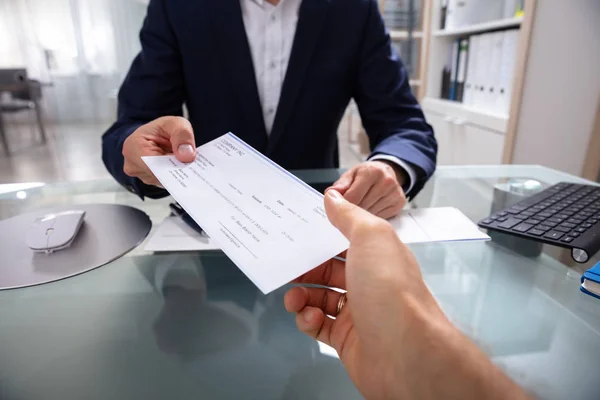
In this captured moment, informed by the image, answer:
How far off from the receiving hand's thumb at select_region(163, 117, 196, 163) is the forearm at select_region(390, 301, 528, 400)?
355 millimetres

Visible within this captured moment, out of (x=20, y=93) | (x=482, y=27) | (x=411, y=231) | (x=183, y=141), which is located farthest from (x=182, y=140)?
(x=20, y=93)

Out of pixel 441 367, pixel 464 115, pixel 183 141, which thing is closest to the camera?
pixel 441 367

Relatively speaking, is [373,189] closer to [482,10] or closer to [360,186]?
[360,186]

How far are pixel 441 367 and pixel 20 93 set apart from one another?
11.8 ft

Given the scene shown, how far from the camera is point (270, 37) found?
0.93 meters

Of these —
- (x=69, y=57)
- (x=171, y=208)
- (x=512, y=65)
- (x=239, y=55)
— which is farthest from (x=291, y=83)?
(x=69, y=57)

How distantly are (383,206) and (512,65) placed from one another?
1319mm

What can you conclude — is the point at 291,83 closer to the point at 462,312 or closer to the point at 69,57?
the point at 462,312

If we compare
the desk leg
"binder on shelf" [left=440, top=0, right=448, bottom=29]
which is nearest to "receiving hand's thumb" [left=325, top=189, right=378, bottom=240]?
"binder on shelf" [left=440, top=0, right=448, bottom=29]

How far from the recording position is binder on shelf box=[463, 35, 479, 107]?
1783 mm

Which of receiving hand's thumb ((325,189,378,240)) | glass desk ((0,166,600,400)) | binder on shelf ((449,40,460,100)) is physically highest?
binder on shelf ((449,40,460,100))

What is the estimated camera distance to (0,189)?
2.80 ft

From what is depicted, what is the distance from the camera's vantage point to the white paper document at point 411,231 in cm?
57

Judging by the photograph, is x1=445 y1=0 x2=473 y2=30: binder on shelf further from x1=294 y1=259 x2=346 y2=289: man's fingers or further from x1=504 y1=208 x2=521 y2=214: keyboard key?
x1=294 y1=259 x2=346 y2=289: man's fingers
